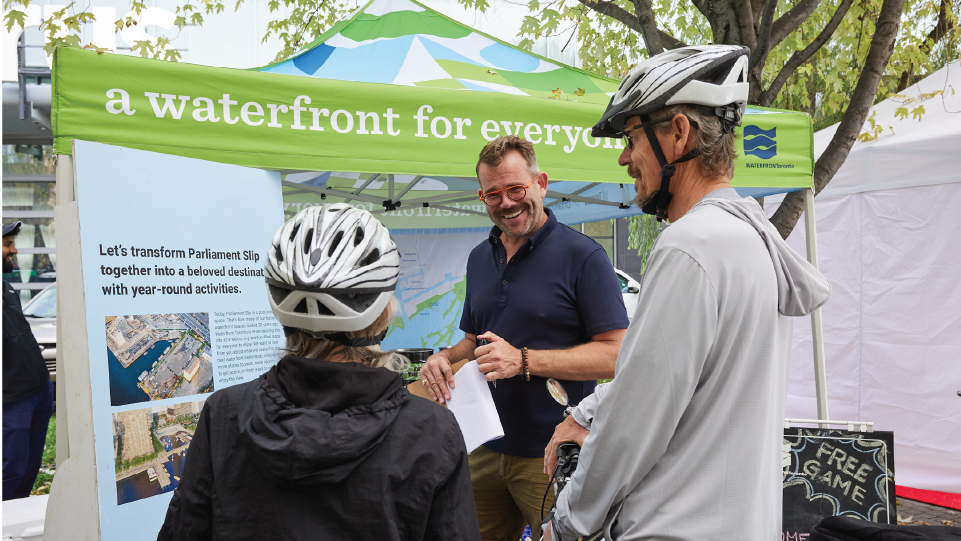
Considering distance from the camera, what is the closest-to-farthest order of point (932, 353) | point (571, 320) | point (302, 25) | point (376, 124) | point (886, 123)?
point (571, 320) → point (376, 124) → point (932, 353) → point (886, 123) → point (302, 25)

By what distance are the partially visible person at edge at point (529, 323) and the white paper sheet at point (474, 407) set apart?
45mm

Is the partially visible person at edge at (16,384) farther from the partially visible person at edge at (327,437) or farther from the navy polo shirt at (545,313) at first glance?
the partially visible person at edge at (327,437)

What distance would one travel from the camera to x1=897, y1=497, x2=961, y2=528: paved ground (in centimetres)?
453

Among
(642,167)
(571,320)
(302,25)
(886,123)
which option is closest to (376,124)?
(571,320)

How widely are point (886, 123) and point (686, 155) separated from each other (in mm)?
6098

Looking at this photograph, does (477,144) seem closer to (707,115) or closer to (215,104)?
(215,104)

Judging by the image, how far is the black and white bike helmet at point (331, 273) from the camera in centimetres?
112

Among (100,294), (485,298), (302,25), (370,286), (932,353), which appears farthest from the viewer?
(302,25)

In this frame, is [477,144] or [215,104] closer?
[215,104]

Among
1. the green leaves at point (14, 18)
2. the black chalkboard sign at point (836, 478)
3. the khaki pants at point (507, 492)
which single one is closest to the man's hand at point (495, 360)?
the khaki pants at point (507, 492)

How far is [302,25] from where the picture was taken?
337 inches

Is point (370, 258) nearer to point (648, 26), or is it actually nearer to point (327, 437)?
point (327, 437)

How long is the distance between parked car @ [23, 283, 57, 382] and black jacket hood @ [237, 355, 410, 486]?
8093 millimetres

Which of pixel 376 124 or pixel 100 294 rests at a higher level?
pixel 376 124
